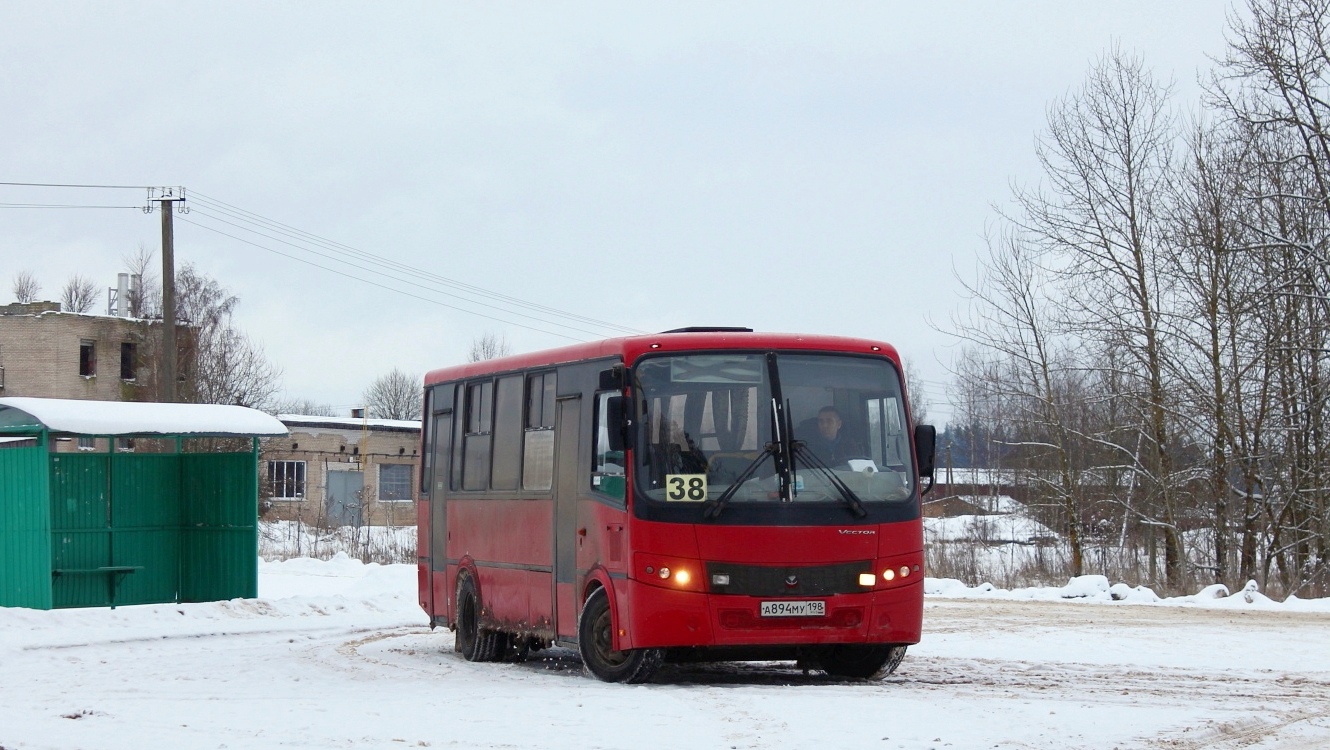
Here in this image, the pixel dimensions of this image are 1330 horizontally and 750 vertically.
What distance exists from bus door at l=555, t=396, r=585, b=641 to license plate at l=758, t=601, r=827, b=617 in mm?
2108

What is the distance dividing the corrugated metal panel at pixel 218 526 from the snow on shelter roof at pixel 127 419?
3.13ft

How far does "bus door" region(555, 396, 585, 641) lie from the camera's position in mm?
14891

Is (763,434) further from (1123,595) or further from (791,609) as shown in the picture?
(1123,595)

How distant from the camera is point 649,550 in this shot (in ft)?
43.9

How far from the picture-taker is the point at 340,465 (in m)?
81.9

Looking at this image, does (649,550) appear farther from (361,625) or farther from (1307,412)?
(1307,412)

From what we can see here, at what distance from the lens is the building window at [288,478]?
257 feet

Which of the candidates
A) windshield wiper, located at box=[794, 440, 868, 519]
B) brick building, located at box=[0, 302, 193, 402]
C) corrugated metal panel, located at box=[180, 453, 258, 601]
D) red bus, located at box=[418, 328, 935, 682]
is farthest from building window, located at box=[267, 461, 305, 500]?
windshield wiper, located at box=[794, 440, 868, 519]

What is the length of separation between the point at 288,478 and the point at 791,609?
6935 cm

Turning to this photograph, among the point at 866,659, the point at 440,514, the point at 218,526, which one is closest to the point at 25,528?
the point at 218,526

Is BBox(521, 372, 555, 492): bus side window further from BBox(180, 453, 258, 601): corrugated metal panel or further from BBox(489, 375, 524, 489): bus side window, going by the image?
BBox(180, 453, 258, 601): corrugated metal panel

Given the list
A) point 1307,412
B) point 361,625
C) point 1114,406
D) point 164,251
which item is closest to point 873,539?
point 361,625

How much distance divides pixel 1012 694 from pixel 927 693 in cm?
63

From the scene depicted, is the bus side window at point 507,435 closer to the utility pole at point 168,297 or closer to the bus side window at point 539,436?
the bus side window at point 539,436
